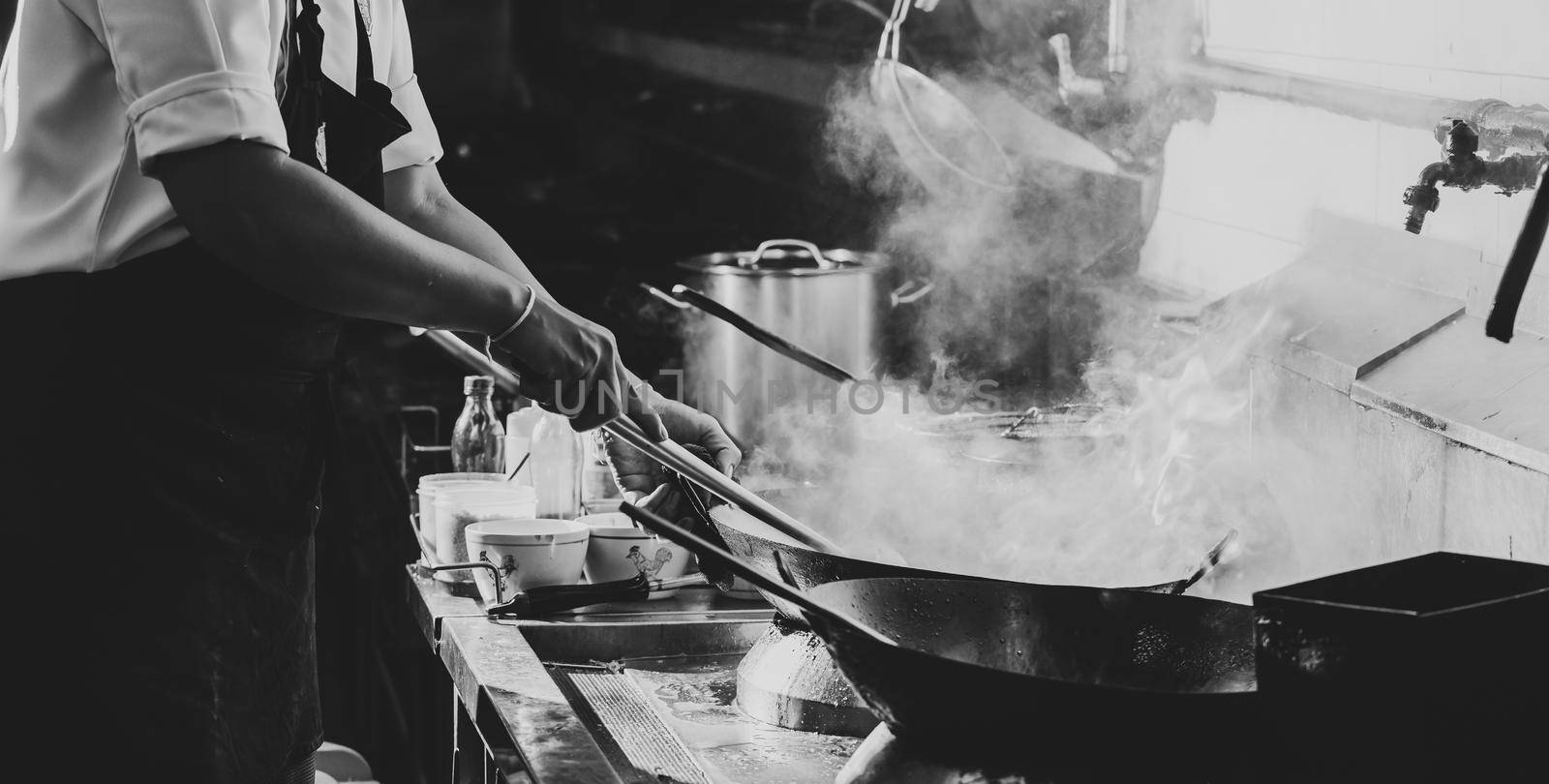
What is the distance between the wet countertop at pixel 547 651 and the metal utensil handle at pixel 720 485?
0.31 m

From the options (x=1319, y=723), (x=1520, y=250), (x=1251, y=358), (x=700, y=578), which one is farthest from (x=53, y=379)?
(x=1251, y=358)

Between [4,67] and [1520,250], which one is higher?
[4,67]

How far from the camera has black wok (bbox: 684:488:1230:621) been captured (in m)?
1.37

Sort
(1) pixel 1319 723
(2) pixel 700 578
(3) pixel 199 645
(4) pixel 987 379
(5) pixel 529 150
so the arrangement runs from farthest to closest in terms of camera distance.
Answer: (5) pixel 529 150
(4) pixel 987 379
(2) pixel 700 578
(3) pixel 199 645
(1) pixel 1319 723

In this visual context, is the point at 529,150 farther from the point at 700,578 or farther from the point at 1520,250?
the point at 1520,250

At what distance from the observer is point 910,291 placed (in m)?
3.80

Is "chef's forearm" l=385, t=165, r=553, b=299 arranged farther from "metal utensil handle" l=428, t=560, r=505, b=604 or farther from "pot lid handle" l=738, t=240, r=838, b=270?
"pot lid handle" l=738, t=240, r=838, b=270

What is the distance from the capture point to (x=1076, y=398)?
10.6 ft

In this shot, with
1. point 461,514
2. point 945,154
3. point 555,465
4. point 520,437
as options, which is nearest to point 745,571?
point 461,514

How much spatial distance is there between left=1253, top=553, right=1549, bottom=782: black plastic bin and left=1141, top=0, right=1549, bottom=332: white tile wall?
1181 mm

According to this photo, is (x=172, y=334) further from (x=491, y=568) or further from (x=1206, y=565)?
(x=1206, y=565)

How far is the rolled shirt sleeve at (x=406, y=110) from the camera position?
1.95m

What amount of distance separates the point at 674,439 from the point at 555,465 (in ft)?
1.96

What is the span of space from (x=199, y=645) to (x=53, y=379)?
33 centimetres
